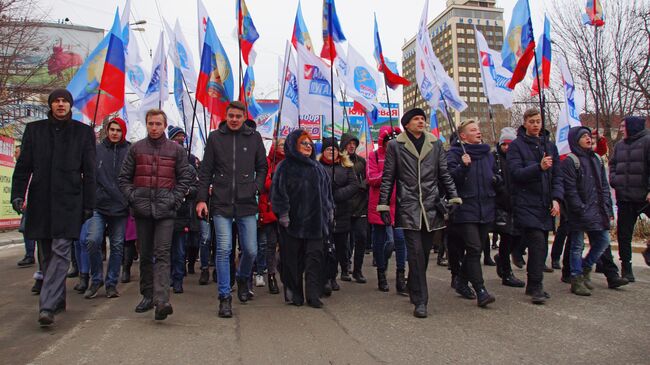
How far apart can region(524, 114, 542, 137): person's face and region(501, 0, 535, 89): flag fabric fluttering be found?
1.05 meters

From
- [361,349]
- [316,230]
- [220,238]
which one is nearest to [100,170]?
[220,238]

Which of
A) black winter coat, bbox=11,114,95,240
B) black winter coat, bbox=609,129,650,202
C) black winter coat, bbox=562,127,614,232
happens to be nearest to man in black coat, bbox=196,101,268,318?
black winter coat, bbox=11,114,95,240

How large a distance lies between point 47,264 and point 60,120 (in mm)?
1349

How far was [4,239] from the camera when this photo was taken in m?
15.0

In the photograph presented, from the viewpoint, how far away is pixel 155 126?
5.21m

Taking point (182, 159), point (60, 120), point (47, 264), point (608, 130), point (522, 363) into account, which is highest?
point (608, 130)

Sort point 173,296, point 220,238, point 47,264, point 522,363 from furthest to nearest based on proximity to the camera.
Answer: point 173,296, point 220,238, point 47,264, point 522,363

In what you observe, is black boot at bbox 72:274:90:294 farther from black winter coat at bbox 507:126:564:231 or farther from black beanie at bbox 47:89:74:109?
black winter coat at bbox 507:126:564:231

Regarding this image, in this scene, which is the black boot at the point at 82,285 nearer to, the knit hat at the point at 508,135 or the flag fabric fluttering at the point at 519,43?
the knit hat at the point at 508,135

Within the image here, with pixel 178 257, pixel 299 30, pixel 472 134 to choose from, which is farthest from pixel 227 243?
pixel 299 30

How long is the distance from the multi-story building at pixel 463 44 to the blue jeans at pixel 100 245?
1188 cm

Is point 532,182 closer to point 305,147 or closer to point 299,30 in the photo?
point 305,147

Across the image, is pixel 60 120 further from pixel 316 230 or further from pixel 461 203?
pixel 461 203

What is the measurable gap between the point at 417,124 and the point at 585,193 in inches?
93.3
